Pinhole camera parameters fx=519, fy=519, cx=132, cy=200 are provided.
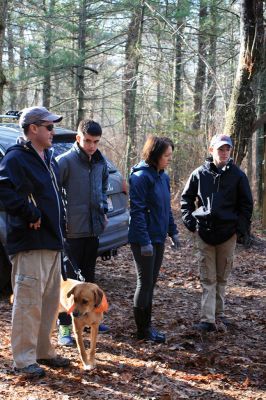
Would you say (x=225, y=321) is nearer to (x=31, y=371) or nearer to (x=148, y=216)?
(x=148, y=216)

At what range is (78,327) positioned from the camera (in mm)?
4270

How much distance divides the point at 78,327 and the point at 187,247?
586 cm

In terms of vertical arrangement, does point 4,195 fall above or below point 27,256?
above

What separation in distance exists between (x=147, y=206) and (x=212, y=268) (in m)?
1.25

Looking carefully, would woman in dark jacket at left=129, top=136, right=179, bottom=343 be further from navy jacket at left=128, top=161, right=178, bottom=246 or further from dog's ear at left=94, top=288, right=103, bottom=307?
dog's ear at left=94, top=288, right=103, bottom=307

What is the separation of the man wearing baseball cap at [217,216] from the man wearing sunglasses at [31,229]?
6.65 ft

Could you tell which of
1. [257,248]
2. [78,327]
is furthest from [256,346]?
[257,248]

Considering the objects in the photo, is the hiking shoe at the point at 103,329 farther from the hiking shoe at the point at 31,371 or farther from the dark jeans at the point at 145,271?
the hiking shoe at the point at 31,371

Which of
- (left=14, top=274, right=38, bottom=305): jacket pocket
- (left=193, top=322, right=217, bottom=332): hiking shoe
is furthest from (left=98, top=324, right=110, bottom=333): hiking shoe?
(left=14, top=274, right=38, bottom=305): jacket pocket

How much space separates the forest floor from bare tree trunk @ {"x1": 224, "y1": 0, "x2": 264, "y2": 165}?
9.25 ft

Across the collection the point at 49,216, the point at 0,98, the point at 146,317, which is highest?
the point at 0,98

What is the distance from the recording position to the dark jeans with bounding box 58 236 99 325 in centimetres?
487

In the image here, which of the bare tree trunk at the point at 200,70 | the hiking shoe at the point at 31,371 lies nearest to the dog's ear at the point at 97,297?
the hiking shoe at the point at 31,371

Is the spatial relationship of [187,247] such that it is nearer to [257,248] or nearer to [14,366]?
[257,248]
